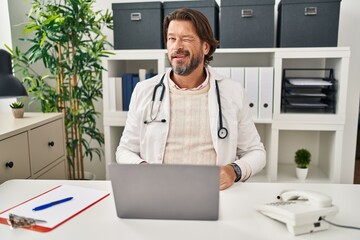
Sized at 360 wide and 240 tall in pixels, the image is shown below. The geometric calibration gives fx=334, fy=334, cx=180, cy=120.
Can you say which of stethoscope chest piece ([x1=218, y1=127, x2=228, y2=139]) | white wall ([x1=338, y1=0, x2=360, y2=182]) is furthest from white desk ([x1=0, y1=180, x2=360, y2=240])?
white wall ([x1=338, y1=0, x2=360, y2=182])

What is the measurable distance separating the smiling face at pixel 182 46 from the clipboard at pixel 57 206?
Answer: 718mm

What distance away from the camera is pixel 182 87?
66.7 inches

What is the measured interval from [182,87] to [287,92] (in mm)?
951

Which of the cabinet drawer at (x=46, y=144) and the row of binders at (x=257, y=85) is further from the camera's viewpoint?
the row of binders at (x=257, y=85)

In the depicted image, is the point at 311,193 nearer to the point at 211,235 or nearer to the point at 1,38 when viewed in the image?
the point at 211,235

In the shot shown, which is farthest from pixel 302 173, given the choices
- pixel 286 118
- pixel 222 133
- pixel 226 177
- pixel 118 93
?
pixel 118 93

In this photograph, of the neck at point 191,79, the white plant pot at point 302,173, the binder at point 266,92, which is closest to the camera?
the neck at point 191,79

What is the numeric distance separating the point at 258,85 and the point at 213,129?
32.9 inches

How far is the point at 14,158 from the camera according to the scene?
164 centimetres

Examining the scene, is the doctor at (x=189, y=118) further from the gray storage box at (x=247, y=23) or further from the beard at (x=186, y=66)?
the gray storage box at (x=247, y=23)

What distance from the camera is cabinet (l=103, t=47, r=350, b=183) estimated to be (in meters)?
2.20

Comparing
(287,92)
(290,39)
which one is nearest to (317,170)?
(287,92)

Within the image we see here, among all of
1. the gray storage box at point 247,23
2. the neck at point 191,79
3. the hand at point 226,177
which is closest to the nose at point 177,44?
the neck at point 191,79

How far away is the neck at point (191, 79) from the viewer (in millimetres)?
1675
